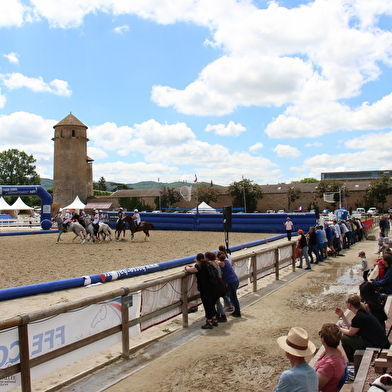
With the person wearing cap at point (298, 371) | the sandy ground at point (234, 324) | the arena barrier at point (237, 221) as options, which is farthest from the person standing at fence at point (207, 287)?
the arena barrier at point (237, 221)

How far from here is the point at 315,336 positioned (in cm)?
621

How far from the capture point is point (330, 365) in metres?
3.49

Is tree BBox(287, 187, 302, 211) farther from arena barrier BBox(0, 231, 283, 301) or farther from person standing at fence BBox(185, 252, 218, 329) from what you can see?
person standing at fence BBox(185, 252, 218, 329)

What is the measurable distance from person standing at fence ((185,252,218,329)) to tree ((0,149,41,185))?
87.3 metres

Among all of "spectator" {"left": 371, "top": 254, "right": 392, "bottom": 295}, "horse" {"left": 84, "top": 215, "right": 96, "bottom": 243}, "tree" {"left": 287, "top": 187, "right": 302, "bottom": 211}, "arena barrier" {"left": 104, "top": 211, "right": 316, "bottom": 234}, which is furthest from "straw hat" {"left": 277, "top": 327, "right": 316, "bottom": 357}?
"tree" {"left": 287, "top": 187, "right": 302, "bottom": 211}

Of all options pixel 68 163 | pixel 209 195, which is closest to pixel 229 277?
pixel 68 163

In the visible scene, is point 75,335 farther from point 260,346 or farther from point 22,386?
point 260,346

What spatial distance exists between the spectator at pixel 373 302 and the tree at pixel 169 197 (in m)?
71.0

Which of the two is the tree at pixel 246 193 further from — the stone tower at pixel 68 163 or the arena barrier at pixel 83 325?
the arena barrier at pixel 83 325

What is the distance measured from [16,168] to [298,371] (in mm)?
92770

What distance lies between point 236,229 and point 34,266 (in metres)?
17.3

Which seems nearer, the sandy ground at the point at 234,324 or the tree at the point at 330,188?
the sandy ground at the point at 234,324

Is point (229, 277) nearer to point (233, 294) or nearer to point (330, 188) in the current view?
point (233, 294)

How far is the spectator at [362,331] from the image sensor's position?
468 cm
